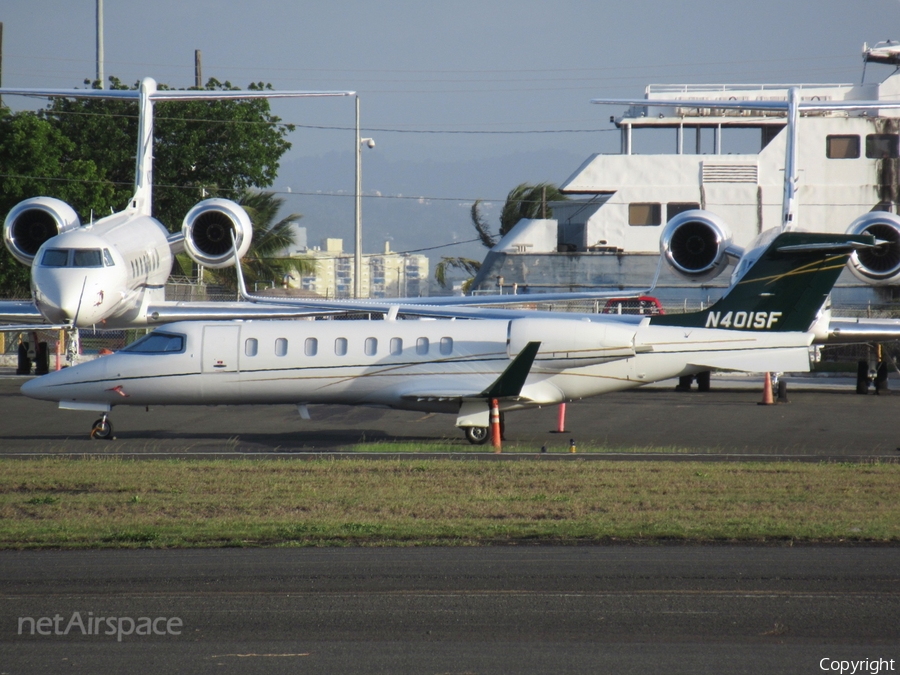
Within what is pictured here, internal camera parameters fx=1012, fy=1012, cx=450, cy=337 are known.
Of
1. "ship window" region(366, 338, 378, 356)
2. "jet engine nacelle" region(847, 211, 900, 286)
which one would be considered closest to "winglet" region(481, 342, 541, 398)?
"ship window" region(366, 338, 378, 356)

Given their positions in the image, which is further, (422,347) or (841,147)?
Result: (841,147)

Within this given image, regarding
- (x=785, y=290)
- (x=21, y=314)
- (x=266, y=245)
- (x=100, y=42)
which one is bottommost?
(x=21, y=314)

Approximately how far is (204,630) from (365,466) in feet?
23.6

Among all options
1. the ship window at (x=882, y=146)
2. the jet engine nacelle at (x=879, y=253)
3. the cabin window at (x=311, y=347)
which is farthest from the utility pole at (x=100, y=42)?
the jet engine nacelle at (x=879, y=253)

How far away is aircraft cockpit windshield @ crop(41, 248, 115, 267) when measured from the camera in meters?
22.4

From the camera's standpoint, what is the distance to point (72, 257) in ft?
74.1

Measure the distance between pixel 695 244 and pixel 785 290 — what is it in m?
9.06

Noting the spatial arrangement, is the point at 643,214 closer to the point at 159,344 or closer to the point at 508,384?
the point at 508,384

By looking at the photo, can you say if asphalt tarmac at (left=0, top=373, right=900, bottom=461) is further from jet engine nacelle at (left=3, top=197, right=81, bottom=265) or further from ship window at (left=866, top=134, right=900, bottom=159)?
ship window at (left=866, top=134, right=900, bottom=159)

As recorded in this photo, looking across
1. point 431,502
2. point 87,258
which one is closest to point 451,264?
point 87,258

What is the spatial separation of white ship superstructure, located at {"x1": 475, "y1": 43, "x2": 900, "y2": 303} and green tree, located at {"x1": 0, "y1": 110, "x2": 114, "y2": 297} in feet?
57.2

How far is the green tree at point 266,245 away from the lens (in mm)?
51031

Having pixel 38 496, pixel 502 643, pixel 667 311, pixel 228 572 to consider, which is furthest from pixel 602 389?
pixel 667 311

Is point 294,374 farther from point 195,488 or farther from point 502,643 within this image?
point 502,643
